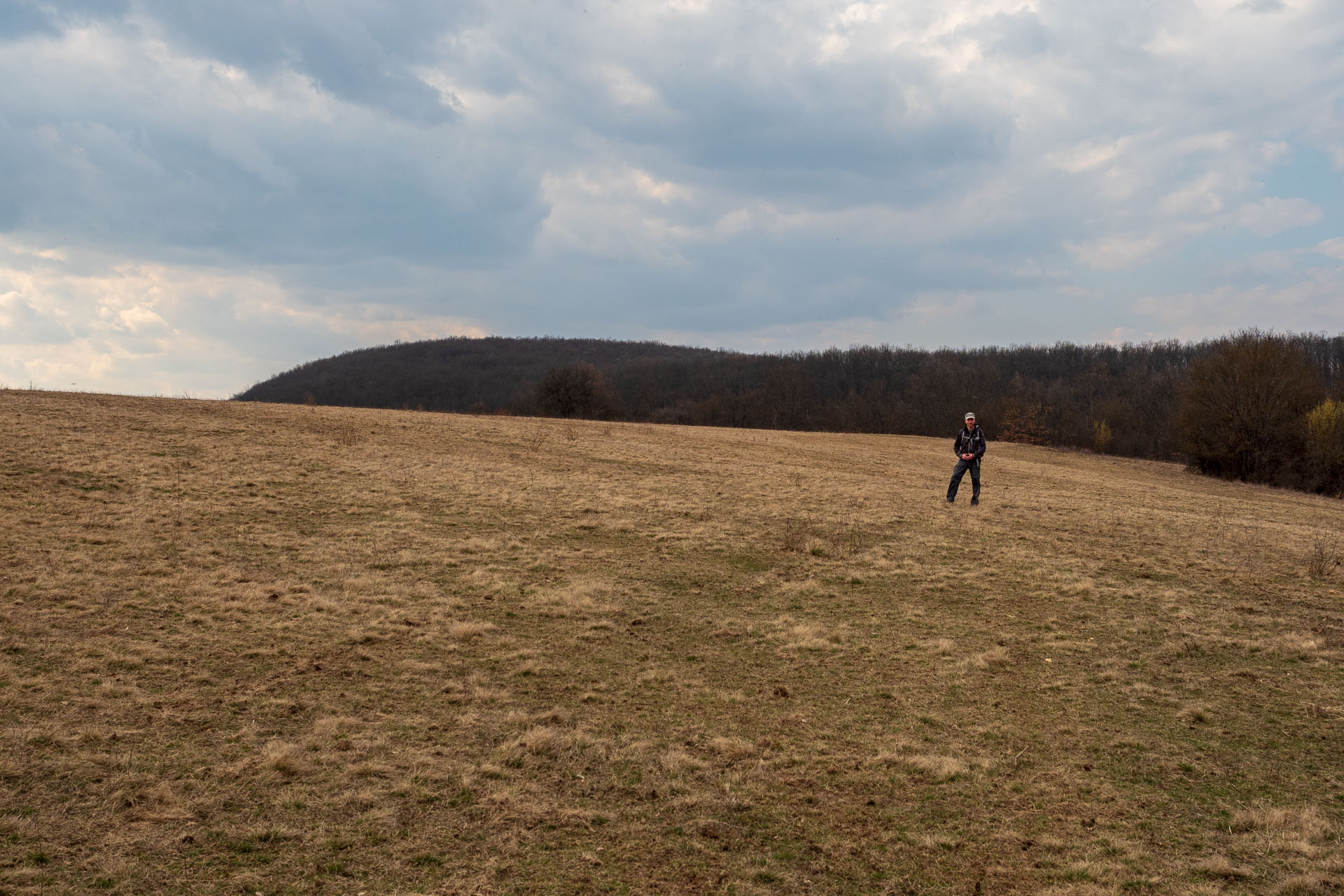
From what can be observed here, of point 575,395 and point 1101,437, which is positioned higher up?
point 575,395

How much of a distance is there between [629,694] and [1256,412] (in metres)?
51.4

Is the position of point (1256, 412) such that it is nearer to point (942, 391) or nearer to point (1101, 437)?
point (1101, 437)

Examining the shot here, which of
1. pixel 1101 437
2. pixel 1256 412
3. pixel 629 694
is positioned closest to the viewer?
pixel 629 694

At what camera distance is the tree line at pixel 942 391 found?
4622cm

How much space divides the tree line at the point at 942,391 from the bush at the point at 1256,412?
0.28 ft

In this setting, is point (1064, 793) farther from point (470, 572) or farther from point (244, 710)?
point (470, 572)

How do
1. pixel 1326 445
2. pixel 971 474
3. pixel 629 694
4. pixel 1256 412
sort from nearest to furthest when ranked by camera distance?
pixel 629 694, pixel 971 474, pixel 1326 445, pixel 1256 412

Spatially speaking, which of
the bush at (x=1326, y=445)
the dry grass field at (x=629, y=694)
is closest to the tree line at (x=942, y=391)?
the bush at (x=1326, y=445)

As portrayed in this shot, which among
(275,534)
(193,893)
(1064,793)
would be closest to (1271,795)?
(1064,793)

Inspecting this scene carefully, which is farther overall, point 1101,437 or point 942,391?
point 942,391

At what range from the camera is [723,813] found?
21.5 feet

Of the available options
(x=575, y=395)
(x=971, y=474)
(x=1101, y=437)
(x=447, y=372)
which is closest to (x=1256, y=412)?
(x=1101, y=437)

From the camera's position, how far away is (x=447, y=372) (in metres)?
146

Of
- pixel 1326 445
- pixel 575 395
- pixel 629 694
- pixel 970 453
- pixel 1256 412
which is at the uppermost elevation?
pixel 575 395
